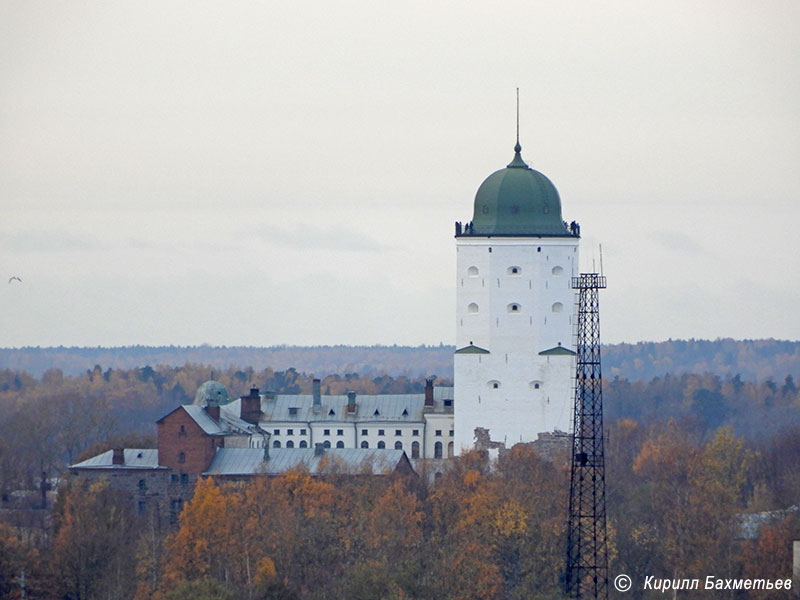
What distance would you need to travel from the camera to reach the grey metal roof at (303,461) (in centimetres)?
7788

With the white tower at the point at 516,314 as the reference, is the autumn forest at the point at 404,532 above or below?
below

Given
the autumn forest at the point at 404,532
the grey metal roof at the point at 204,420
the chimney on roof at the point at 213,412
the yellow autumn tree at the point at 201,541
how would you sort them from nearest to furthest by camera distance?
1. the autumn forest at the point at 404,532
2. the yellow autumn tree at the point at 201,541
3. the grey metal roof at the point at 204,420
4. the chimney on roof at the point at 213,412

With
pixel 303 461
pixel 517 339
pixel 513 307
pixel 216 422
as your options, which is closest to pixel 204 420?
pixel 216 422

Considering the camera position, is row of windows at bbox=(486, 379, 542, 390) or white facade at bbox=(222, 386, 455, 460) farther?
white facade at bbox=(222, 386, 455, 460)

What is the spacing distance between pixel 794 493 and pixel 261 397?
24.1m

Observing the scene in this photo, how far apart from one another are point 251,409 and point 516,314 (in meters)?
13.0

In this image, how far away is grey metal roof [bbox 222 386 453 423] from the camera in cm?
8856

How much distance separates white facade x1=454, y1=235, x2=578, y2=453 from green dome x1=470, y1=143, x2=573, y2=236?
1.11 ft

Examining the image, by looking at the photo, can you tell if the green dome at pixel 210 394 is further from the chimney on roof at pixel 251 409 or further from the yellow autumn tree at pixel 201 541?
the yellow autumn tree at pixel 201 541

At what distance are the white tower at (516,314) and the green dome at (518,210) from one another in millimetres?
35

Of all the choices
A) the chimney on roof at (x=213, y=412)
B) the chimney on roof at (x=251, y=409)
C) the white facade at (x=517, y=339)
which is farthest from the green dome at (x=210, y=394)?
the white facade at (x=517, y=339)

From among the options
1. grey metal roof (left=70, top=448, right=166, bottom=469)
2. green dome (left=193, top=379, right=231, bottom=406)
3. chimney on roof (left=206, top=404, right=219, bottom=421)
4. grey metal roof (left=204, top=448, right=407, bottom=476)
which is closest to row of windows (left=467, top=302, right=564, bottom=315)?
grey metal roof (left=204, top=448, right=407, bottom=476)

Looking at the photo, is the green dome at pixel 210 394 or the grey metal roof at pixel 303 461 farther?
the green dome at pixel 210 394

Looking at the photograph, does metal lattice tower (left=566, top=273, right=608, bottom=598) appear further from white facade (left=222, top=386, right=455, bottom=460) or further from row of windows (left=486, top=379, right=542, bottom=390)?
white facade (left=222, top=386, right=455, bottom=460)
